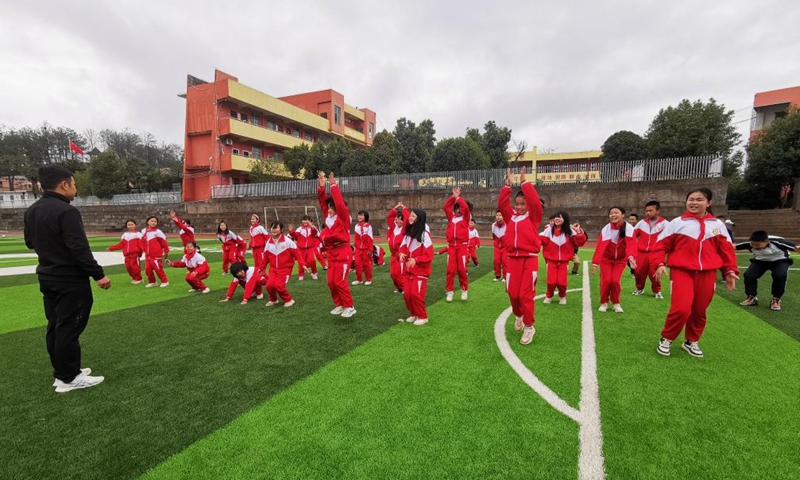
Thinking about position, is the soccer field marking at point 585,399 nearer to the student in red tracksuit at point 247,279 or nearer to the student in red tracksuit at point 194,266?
the student in red tracksuit at point 247,279

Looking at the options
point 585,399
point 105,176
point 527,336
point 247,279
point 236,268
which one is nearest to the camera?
point 585,399

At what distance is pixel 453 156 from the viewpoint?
2958 centimetres

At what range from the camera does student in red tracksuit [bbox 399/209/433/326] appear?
222 inches

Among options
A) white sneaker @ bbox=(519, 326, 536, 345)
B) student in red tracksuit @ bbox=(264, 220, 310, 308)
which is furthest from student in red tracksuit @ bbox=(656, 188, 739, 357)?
student in red tracksuit @ bbox=(264, 220, 310, 308)

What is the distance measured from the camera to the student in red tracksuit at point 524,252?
4.78m

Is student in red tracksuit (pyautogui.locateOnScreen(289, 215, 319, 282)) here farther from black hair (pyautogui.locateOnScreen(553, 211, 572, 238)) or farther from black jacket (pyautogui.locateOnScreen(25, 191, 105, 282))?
black hair (pyautogui.locateOnScreen(553, 211, 572, 238))

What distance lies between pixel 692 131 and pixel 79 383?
34.5 metres

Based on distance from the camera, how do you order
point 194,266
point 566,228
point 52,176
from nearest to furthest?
point 52,176
point 566,228
point 194,266

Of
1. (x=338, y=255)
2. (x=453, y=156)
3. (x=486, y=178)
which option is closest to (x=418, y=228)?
(x=338, y=255)

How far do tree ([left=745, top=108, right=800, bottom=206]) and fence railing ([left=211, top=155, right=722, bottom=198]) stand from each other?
780 cm

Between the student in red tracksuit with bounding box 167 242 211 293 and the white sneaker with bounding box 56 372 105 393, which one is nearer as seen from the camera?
the white sneaker with bounding box 56 372 105 393

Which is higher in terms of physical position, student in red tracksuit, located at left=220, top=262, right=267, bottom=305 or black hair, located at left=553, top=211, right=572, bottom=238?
black hair, located at left=553, top=211, right=572, bottom=238

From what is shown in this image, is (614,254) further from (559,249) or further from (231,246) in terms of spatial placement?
(231,246)

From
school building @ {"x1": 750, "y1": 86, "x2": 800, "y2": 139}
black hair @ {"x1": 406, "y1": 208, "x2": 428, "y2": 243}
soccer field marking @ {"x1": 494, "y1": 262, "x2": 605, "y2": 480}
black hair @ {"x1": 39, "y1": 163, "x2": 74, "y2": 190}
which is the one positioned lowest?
soccer field marking @ {"x1": 494, "y1": 262, "x2": 605, "y2": 480}
